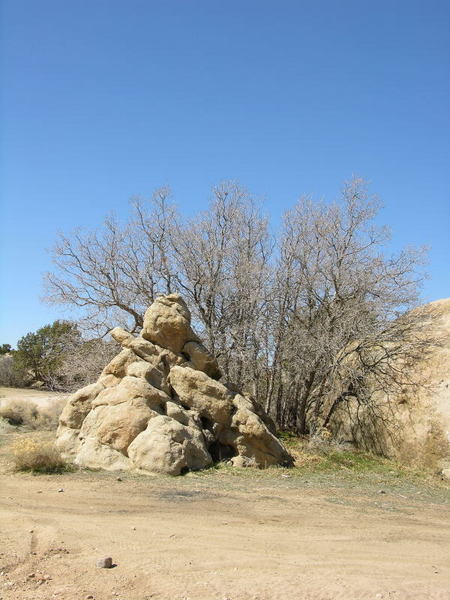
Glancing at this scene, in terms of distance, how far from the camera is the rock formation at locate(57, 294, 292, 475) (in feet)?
35.7

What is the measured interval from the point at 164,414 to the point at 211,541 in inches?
220

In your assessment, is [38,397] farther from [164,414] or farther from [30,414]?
[164,414]

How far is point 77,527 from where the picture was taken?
22.4ft

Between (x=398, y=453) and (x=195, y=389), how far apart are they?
7049mm

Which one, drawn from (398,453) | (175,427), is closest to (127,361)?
(175,427)

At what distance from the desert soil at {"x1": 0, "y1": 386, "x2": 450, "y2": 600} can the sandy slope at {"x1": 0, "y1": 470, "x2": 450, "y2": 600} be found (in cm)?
2

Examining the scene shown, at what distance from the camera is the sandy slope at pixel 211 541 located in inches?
202

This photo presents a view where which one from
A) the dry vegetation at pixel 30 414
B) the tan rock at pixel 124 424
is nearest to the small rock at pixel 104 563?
the tan rock at pixel 124 424

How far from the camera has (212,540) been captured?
6500 millimetres

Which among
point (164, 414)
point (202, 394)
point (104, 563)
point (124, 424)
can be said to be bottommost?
point (104, 563)

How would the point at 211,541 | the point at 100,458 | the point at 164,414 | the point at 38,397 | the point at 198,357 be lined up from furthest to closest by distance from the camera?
the point at 38,397 < the point at 198,357 < the point at 164,414 < the point at 100,458 < the point at 211,541

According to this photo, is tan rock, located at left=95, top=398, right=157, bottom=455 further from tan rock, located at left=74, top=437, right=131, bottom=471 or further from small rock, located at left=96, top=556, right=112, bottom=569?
small rock, located at left=96, top=556, right=112, bottom=569

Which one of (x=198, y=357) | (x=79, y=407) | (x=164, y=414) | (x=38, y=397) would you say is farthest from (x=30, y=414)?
(x=164, y=414)

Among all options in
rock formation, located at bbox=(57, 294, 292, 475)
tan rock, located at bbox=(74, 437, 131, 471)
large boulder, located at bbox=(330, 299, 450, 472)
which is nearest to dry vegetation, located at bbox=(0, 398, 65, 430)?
rock formation, located at bbox=(57, 294, 292, 475)
